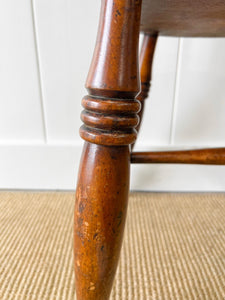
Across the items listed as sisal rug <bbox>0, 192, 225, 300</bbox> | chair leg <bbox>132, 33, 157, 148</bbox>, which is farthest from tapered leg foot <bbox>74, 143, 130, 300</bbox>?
chair leg <bbox>132, 33, 157, 148</bbox>

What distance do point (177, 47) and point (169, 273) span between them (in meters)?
0.47

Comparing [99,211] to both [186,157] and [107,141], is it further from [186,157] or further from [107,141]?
[186,157]

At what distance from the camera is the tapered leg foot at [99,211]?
0.22 m


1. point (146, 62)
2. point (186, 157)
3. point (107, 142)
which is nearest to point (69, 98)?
point (146, 62)

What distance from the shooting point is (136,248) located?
1.54 ft

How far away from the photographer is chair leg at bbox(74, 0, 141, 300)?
0.21 metres

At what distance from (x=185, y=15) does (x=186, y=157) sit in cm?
20

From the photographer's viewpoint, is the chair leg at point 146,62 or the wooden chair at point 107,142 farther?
the chair leg at point 146,62

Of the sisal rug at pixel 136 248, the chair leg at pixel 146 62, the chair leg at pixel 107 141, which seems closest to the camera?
the chair leg at pixel 107 141

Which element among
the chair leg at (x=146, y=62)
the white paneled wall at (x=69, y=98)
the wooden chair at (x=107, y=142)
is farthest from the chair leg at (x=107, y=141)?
the white paneled wall at (x=69, y=98)

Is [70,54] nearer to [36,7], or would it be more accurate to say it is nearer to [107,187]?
[36,7]

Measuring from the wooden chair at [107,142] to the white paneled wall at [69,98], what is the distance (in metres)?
0.38

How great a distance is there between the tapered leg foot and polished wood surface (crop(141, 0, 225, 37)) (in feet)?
0.54

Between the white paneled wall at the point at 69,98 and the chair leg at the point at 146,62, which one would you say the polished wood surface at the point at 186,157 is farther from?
the white paneled wall at the point at 69,98
